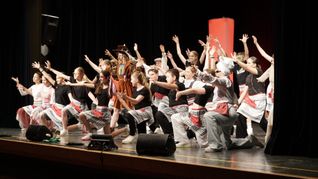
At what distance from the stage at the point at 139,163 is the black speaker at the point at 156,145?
0.30 ft

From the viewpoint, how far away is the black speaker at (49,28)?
983 centimetres

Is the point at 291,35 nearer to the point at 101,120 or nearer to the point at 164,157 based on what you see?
the point at 164,157

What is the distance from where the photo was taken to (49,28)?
32.3 feet

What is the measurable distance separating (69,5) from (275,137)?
6.85m

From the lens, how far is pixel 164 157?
4.73 metres

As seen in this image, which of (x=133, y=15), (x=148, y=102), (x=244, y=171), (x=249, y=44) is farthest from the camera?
(x=133, y=15)

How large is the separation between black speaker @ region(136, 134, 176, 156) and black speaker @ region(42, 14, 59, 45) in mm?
5765

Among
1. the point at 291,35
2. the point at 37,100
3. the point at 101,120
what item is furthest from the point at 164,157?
the point at 37,100

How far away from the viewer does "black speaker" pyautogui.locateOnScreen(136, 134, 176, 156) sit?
4.75 meters

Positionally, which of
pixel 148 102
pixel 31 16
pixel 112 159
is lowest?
pixel 112 159

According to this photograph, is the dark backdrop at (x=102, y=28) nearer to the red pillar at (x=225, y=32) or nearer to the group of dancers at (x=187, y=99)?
the red pillar at (x=225, y=32)

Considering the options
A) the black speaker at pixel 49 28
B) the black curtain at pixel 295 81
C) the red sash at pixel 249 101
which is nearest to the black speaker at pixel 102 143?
the black curtain at pixel 295 81

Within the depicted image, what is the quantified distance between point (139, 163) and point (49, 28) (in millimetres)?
5998

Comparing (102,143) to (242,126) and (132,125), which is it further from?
(242,126)
